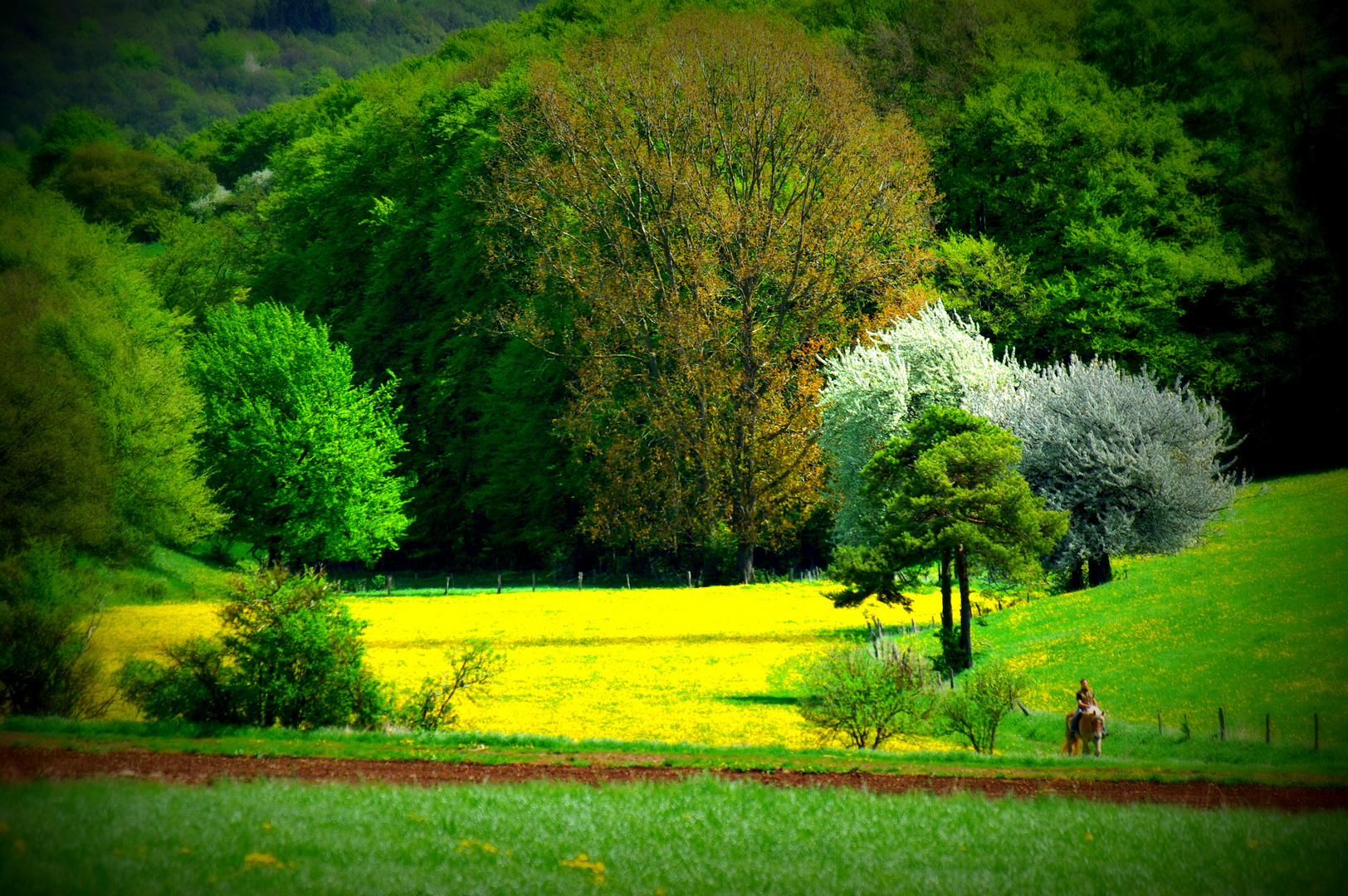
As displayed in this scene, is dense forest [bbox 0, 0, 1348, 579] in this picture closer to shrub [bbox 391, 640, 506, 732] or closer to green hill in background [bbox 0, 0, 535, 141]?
green hill in background [bbox 0, 0, 535, 141]

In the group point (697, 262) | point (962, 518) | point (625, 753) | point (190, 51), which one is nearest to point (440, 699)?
point (625, 753)

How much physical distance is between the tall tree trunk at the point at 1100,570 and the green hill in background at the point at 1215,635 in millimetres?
802

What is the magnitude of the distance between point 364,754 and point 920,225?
136ft

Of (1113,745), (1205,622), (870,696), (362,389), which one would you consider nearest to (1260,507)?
(1205,622)

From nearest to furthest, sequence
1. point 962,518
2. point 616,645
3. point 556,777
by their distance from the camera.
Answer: point 556,777
point 962,518
point 616,645

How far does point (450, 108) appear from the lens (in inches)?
2520

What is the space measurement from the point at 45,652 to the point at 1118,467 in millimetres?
30030

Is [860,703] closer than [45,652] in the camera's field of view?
Yes

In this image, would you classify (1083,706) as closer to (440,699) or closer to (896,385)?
(440,699)

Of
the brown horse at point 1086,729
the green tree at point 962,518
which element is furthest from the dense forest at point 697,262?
the brown horse at point 1086,729

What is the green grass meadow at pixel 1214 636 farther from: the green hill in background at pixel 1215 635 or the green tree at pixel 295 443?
the green tree at pixel 295 443

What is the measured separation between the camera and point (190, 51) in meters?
72.6

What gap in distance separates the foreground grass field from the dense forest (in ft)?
104

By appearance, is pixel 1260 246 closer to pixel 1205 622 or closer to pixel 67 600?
pixel 1205 622
